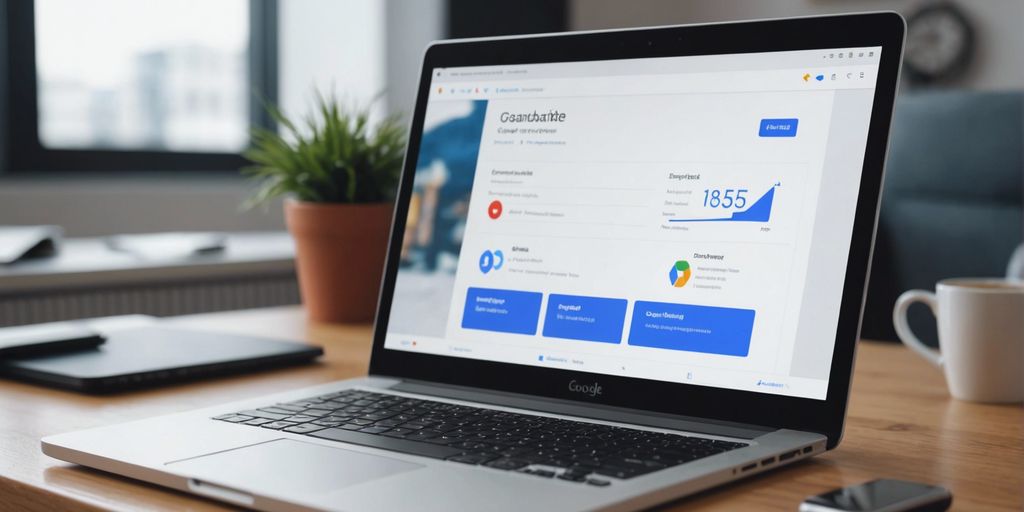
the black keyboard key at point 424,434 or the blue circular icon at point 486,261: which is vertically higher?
the blue circular icon at point 486,261

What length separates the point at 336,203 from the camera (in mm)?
1233

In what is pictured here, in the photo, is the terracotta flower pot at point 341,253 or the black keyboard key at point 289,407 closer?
the black keyboard key at point 289,407

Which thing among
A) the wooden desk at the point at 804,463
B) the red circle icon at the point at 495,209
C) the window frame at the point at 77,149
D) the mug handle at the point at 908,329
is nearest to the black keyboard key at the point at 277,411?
the wooden desk at the point at 804,463

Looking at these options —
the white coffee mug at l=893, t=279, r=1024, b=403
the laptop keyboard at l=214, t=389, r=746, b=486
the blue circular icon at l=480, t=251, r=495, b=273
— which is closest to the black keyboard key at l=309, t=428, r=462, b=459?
the laptop keyboard at l=214, t=389, r=746, b=486

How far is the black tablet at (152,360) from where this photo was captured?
855 millimetres

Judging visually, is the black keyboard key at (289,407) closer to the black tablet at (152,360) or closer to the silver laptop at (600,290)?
the silver laptop at (600,290)

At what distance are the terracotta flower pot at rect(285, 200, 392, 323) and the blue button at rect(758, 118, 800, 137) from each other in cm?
62

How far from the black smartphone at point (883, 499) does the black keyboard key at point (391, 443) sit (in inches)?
8.0

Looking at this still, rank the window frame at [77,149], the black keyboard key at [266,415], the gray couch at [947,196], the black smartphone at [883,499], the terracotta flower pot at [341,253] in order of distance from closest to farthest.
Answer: the black smartphone at [883,499] → the black keyboard key at [266,415] → the terracotta flower pot at [341,253] → the gray couch at [947,196] → the window frame at [77,149]

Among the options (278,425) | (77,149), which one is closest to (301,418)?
(278,425)

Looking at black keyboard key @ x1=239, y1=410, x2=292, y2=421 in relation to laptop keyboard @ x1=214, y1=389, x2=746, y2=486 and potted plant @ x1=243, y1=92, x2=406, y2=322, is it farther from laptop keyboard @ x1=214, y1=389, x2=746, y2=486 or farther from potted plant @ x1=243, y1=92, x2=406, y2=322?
potted plant @ x1=243, y1=92, x2=406, y2=322

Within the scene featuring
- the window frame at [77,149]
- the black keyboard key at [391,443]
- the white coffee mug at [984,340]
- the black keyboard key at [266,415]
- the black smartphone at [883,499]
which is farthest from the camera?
the window frame at [77,149]

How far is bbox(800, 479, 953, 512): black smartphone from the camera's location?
0.48 metres

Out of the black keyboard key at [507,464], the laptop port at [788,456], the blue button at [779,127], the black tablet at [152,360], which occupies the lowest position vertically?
the black tablet at [152,360]
